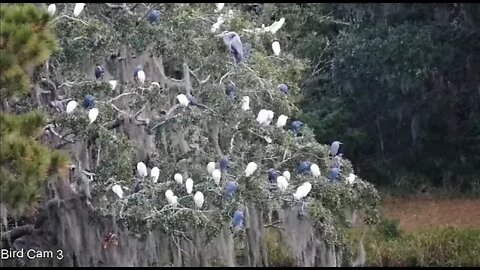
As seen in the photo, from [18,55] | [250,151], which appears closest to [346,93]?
[250,151]

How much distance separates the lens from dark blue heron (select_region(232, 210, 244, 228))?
412cm

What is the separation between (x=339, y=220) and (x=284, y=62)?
1733mm

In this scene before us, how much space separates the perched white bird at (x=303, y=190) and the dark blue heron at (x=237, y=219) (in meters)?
0.39

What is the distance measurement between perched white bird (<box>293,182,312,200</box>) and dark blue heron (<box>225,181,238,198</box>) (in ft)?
1.25

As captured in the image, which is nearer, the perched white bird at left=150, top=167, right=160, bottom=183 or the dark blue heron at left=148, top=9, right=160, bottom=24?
the perched white bird at left=150, top=167, right=160, bottom=183

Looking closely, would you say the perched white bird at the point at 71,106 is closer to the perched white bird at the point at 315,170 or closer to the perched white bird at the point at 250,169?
the perched white bird at the point at 250,169

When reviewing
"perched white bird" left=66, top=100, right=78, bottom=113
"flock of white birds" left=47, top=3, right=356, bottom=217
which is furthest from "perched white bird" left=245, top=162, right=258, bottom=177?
"perched white bird" left=66, top=100, right=78, bottom=113

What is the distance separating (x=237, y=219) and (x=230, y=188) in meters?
0.18

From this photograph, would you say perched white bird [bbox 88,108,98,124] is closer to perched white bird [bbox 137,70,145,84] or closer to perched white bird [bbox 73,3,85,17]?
perched white bird [bbox 137,70,145,84]

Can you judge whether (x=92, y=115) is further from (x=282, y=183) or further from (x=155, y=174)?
(x=282, y=183)

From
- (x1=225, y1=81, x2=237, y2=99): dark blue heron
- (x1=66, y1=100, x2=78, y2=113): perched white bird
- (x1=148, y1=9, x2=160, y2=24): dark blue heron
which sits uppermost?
(x1=148, y1=9, x2=160, y2=24): dark blue heron

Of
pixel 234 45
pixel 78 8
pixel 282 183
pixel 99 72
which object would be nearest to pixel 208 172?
pixel 282 183

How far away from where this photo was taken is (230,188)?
13.8 feet

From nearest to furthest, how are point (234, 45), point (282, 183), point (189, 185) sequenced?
point (189, 185) → point (282, 183) → point (234, 45)
